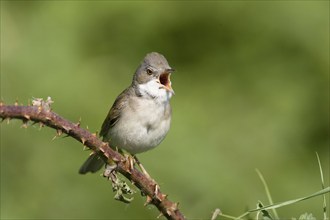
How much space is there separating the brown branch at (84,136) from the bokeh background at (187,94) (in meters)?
2.71

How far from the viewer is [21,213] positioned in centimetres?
504

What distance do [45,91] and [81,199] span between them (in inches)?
42.2

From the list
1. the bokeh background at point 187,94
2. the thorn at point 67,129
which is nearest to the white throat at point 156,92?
the bokeh background at point 187,94

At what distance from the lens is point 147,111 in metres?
4.14

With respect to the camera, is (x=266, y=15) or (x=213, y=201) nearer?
(x=213, y=201)

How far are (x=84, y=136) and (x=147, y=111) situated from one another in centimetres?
208

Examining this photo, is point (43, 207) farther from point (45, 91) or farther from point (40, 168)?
point (45, 91)

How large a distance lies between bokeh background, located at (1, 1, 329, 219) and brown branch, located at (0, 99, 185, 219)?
2714 millimetres

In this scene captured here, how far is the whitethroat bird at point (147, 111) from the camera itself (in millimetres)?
4043

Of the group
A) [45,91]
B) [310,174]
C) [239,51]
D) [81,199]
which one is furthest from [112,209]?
[239,51]

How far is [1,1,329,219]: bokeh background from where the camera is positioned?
5.24 m

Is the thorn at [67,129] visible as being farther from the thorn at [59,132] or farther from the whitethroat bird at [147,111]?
the whitethroat bird at [147,111]

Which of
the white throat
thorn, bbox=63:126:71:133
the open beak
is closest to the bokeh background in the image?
the white throat

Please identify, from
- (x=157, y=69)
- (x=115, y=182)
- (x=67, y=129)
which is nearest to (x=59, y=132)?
(x=67, y=129)
